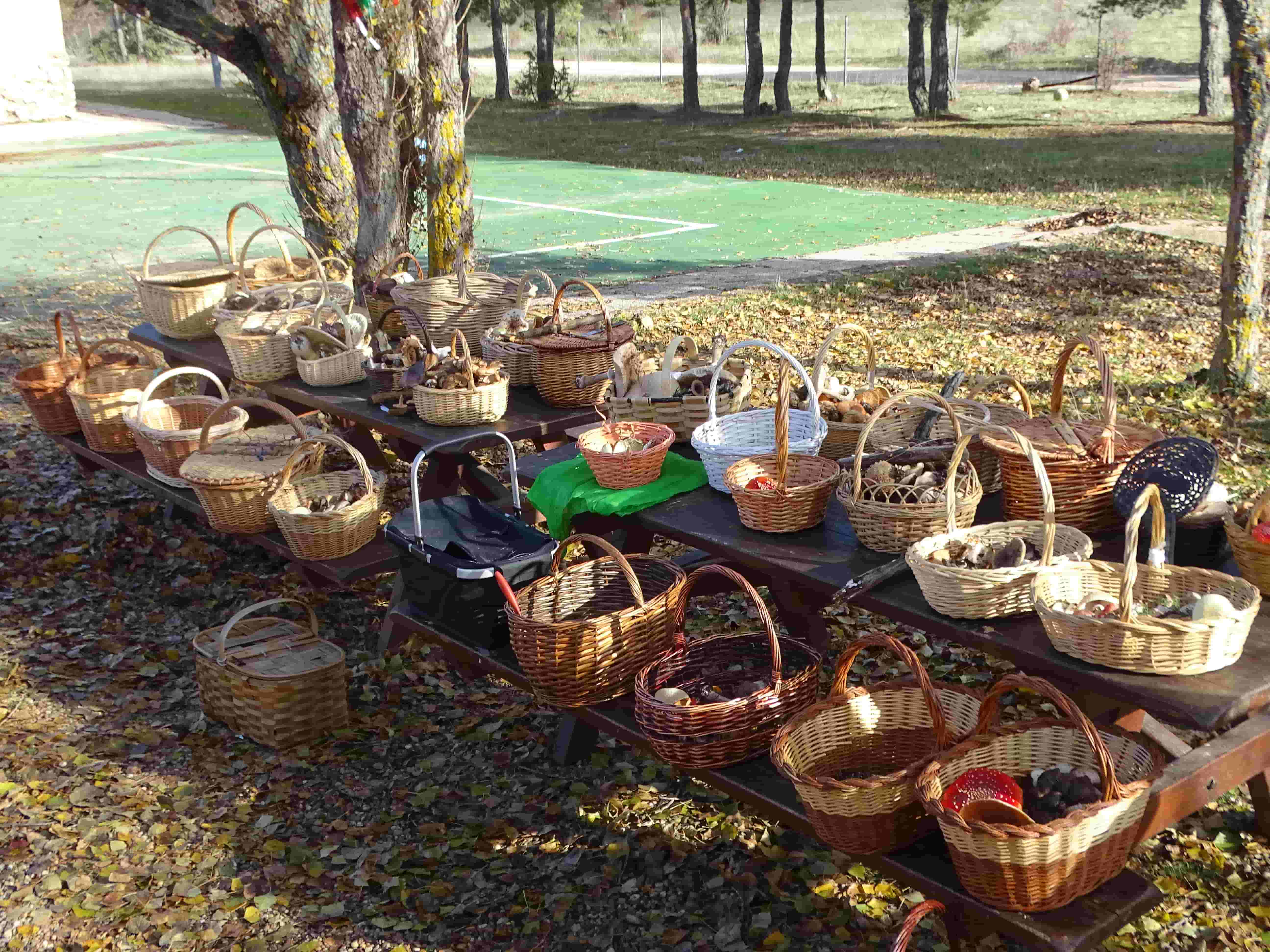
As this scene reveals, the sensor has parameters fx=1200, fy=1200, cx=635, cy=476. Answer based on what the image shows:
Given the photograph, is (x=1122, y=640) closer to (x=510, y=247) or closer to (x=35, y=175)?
(x=510, y=247)

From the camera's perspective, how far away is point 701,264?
12.1 meters

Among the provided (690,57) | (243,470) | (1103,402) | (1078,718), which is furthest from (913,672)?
(690,57)

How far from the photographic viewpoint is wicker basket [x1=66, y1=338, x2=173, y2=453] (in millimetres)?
5922

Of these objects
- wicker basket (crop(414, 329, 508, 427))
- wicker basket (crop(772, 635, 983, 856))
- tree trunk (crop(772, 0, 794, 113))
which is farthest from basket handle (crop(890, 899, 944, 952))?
tree trunk (crop(772, 0, 794, 113))

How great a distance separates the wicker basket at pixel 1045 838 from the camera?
2.47 metres

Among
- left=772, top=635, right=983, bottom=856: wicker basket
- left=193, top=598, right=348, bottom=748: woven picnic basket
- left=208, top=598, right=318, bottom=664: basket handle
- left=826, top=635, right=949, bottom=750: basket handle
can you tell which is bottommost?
left=193, top=598, right=348, bottom=748: woven picnic basket

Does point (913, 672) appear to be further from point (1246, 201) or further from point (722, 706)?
point (1246, 201)

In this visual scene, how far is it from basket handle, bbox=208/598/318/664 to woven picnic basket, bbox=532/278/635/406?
1338 mm

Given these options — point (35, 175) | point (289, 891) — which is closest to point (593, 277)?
point (289, 891)

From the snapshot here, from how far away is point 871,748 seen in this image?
322 centimetres

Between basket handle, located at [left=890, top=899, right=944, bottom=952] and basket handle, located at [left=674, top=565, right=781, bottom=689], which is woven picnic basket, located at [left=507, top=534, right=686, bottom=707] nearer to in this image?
basket handle, located at [left=674, top=565, right=781, bottom=689]

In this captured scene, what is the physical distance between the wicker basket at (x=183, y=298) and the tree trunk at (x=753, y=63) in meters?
22.8

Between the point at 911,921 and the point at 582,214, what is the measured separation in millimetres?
13667

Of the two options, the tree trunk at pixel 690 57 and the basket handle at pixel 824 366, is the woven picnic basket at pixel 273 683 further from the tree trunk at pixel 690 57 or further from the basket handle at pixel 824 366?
the tree trunk at pixel 690 57
